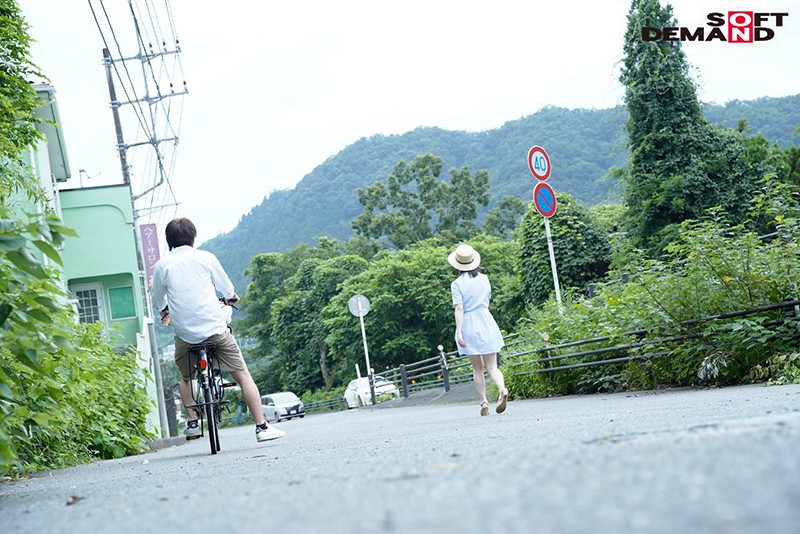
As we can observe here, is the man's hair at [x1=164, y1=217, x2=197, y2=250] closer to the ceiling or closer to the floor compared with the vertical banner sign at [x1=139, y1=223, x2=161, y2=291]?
closer to the floor

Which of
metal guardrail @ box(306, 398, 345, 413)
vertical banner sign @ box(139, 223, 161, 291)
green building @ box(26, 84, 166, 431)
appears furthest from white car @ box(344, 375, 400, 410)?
metal guardrail @ box(306, 398, 345, 413)

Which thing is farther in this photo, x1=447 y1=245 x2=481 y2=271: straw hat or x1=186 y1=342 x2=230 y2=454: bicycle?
x1=447 y1=245 x2=481 y2=271: straw hat

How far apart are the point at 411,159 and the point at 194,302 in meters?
102

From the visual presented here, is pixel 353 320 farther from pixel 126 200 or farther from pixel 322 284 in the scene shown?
pixel 126 200

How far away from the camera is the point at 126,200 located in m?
34.6

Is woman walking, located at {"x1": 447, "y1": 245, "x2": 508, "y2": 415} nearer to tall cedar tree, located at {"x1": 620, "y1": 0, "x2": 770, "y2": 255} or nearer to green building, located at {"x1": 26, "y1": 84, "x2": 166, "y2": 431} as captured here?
tall cedar tree, located at {"x1": 620, "y1": 0, "x2": 770, "y2": 255}

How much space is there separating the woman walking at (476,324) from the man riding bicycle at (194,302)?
283 cm

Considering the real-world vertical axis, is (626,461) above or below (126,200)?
below

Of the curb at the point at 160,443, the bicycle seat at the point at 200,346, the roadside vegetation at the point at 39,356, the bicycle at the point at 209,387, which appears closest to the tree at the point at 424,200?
the curb at the point at 160,443

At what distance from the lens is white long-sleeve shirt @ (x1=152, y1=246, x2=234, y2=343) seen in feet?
25.7

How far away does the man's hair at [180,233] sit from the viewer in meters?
8.10

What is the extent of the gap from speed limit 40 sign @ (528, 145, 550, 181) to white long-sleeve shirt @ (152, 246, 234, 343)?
8.15 m

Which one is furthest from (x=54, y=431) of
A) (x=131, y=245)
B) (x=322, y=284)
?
(x=322, y=284)

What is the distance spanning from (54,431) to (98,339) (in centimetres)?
363
